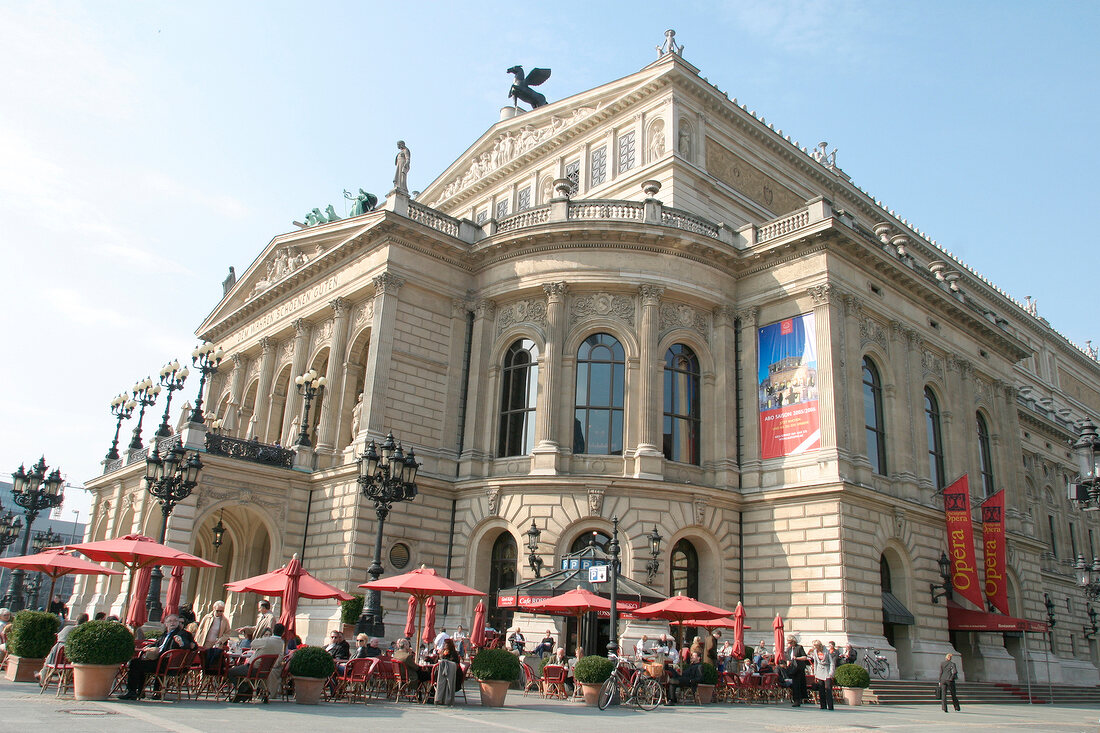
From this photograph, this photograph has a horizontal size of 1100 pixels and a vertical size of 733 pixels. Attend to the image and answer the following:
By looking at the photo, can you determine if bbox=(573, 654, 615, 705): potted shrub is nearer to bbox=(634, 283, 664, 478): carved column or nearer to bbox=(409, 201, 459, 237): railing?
bbox=(634, 283, 664, 478): carved column

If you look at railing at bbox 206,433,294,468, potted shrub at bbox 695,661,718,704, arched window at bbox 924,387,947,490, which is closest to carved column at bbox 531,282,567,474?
railing at bbox 206,433,294,468

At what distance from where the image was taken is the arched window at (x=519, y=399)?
30719 mm

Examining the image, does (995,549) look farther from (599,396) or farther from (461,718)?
(461,718)

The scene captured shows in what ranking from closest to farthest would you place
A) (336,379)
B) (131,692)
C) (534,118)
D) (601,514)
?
(131,692), (601,514), (336,379), (534,118)

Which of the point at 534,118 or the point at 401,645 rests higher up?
the point at 534,118

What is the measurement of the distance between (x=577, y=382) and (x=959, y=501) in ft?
46.8

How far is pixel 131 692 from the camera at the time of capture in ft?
44.2

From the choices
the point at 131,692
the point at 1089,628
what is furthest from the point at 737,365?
the point at 1089,628

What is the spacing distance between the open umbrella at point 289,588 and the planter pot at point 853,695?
13.2 metres

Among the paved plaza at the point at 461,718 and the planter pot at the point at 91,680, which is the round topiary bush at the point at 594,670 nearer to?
the paved plaza at the point at 461,718

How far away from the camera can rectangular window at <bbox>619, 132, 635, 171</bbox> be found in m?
37.8

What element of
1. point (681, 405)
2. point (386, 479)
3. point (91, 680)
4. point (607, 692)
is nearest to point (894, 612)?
point (681, 405)

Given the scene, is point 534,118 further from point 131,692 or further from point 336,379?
point 131,692

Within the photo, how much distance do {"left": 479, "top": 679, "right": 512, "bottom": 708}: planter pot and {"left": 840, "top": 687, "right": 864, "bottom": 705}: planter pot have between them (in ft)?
34.6
